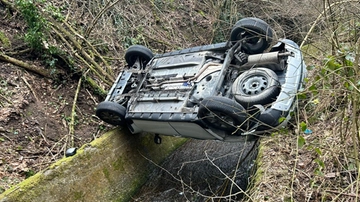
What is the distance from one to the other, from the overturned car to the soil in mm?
855

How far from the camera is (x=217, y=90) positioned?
4.48 metres

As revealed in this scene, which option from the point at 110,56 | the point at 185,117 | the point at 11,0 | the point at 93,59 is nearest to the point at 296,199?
the point at 185,117

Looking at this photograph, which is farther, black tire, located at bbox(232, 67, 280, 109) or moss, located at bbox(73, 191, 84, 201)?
moss, located at bbox(73, 191, 84, 201)

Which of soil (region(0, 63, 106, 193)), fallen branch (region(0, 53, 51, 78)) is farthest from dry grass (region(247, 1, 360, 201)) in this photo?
fallen branch (region(0, 53, 51, 78))

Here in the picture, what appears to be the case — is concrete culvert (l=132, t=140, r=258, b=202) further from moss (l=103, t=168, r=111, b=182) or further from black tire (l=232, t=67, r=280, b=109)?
black tire (l=232, t=67, r=280, b=109)

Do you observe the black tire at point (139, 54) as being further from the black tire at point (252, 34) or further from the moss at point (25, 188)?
the moss at point (25, 188)

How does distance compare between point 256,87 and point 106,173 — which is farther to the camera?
point 106,173

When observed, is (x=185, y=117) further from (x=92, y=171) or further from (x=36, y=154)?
(x=36, y=154)

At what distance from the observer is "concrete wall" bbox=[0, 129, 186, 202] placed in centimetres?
423

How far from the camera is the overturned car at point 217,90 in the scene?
13.3 feet

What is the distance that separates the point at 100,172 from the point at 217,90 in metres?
1.99

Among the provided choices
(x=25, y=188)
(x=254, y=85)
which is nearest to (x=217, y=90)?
(x=254, y=85)

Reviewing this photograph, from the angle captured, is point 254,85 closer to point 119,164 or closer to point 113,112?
point 113,112

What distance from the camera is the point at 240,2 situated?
9461mm
